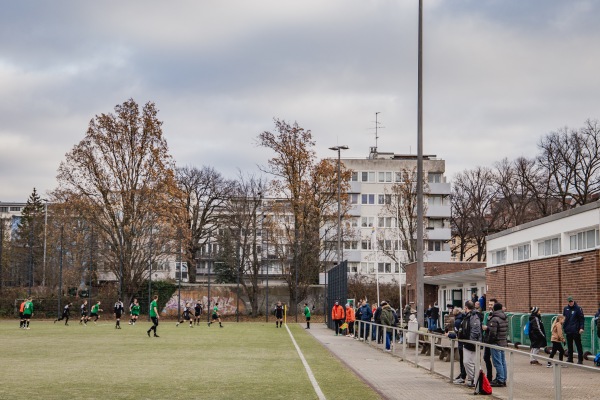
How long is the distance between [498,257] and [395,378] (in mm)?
20271

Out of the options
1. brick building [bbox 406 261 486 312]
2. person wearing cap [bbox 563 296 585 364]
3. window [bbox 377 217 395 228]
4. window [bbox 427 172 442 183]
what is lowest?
person wearing cap [bbox 563 296 585 364]

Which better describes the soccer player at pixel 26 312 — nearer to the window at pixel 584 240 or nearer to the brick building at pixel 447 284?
the brick building at pixel 447 284

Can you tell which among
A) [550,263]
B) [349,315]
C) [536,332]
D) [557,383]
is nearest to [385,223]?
[349,315]

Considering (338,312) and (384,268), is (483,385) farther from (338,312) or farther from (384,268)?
(384,268)

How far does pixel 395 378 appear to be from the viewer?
18.8 metres

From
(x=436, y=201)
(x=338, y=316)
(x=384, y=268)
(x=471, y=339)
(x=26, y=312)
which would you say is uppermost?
(x=436, y=201)

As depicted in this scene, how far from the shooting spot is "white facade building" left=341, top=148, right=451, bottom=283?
8950 cm

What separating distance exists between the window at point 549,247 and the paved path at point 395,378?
746 cm

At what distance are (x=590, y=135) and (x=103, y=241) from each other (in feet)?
123

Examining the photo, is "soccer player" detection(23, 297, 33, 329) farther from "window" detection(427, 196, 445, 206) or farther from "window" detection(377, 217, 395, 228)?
"window" detection(427, 196, 445, 206)

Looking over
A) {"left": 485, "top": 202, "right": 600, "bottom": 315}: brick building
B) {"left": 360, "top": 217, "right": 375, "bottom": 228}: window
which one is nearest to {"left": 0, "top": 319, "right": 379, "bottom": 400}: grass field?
{"left": 485, "top": 202, "right": 600, "bottom": 315}: brick building

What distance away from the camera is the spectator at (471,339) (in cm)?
1695

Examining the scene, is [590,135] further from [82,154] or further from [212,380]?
[212,380]

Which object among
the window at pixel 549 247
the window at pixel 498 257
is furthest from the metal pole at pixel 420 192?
the window at pixel 498 257
